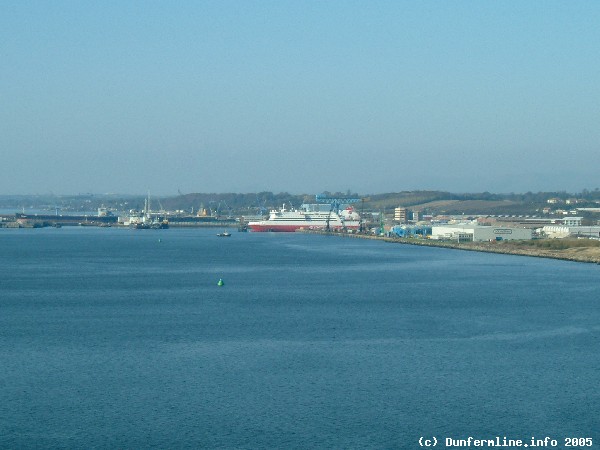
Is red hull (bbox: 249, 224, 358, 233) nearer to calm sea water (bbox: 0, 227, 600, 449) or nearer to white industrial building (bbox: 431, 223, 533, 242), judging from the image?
white industrial building (bbox: 431, 223, 533, 242)

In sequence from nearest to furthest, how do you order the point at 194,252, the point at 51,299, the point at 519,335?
the point at 519,335, the point at 51,299, the point at 194,252

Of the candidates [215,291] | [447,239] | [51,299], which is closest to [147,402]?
[51,299]

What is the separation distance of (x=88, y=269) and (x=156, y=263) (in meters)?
2.78

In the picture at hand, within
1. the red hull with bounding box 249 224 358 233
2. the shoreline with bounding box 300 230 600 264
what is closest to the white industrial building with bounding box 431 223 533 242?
the shoreline with bounding box 300 230 600 264

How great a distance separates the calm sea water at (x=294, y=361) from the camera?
7324 mm

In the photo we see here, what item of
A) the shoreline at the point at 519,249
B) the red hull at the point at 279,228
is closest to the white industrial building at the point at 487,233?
the shoreline at the point at 519,249

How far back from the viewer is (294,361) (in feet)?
32.2

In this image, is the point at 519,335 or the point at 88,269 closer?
the point at 519,335

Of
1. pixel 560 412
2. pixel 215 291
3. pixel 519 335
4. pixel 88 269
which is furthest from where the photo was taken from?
pixel 88 269

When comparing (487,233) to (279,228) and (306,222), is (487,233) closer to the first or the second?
(306,222)

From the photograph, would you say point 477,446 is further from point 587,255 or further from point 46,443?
point 587,255

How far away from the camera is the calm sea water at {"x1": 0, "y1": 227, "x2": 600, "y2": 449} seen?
288 inches

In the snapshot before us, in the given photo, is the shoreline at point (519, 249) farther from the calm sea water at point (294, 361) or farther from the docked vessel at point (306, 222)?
Answer: the docked vessel at point (306, 222)

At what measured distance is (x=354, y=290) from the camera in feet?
57.0
